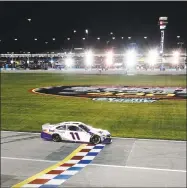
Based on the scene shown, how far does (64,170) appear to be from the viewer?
53.1 ft

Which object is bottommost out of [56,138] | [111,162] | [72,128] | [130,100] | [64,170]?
[64,170]

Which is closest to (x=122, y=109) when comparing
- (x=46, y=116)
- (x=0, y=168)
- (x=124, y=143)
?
(x=46, y=116)

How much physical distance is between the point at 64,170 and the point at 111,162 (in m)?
2.63

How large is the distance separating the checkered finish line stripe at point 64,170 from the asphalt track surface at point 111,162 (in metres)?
0.33

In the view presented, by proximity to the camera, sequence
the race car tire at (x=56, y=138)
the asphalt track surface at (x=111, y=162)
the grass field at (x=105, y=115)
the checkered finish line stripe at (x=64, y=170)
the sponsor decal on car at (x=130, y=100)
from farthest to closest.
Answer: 1. the sponsor decal on car at (x=130, y=100)
2. the grass field at (x=105, y=115)
3. the race car tire at (x=56, y=138)
4. the asphalt track surface at (x=111, y=162)
5. the checkered finish line stripe at (x=64, y=170)

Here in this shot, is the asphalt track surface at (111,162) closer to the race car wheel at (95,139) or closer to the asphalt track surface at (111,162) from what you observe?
the asphalt track surface at (111,162)

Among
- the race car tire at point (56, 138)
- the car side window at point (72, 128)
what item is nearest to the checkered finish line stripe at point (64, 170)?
the car side window at point (72, 128)

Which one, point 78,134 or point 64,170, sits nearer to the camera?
point 64,170

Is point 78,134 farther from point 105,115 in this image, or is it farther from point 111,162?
point 105,115

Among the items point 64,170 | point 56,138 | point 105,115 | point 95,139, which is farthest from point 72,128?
point 105,115

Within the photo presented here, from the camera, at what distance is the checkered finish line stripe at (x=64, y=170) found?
14.7 meters

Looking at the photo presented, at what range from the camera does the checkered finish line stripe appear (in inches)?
579

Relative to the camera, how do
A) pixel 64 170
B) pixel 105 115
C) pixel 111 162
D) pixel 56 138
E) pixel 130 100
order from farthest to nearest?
1. pixel 130 100
2. pixel 105 115
3. pixel 56 138
4. pixel 111 162
5. pixel 64 170

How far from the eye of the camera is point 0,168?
54.0 ft
